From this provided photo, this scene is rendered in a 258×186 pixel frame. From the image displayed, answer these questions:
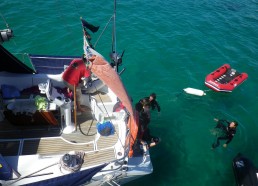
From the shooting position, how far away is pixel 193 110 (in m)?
12.5

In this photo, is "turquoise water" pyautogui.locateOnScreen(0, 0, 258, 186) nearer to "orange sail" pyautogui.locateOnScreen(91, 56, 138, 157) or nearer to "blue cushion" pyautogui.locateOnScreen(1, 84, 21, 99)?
"orange sail" pyautogui.locateOnScreen(91, 56, 138, 157)

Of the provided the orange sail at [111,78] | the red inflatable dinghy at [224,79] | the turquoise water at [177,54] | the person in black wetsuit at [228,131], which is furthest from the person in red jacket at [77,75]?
the red inflatable dinghy at [224,79]

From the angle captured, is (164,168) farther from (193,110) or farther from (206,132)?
(193,110)

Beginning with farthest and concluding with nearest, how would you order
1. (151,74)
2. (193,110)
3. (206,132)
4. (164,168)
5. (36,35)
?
(36,35) < (151,74) < (193,110) < (206,132) < (164,168)

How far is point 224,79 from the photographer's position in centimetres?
1384

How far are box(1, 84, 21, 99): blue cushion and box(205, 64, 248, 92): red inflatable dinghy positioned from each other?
921 cm

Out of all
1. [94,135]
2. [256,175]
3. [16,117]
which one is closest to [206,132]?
[256,175]

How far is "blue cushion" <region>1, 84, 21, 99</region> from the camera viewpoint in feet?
27.1

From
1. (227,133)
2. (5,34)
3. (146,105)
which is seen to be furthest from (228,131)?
(5,34)

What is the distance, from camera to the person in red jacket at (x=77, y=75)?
26.8 ft

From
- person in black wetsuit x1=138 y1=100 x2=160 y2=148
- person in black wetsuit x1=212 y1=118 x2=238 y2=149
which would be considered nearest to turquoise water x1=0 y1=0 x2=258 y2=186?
person in black wetsuit x1=212 y1=118 x2=238 y2=149

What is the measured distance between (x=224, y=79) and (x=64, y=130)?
30.7ft

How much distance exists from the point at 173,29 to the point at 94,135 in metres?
12.0

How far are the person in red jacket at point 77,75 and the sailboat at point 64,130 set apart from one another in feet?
1.24
